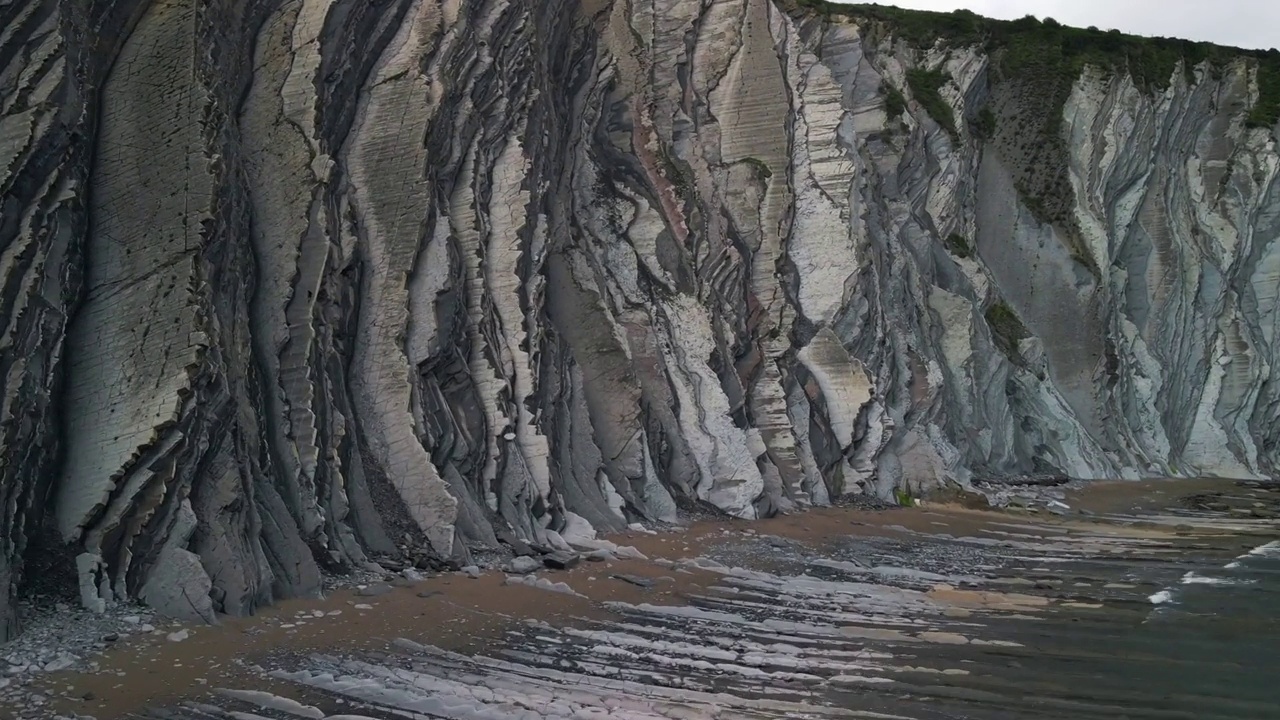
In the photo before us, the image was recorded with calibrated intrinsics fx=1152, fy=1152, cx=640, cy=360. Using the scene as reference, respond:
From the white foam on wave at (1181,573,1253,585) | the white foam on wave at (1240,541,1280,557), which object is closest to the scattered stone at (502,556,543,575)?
the white foam on wave at (1181,573,1253,585)

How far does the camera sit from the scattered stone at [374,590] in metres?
10.9

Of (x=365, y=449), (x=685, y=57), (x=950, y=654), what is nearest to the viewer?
(x=950, y=654)

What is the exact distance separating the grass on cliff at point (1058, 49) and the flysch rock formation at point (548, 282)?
0.46m

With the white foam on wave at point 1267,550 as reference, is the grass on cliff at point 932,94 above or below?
above

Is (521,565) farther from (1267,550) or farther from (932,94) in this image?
(932,94)

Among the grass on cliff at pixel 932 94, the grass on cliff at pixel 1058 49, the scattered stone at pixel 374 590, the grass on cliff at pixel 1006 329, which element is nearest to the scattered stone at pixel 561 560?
the scattered stone at pixel 374 590

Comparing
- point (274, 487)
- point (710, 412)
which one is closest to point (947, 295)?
point (710, 412)

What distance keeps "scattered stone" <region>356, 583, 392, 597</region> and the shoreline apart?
4cm

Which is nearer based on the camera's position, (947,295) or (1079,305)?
(947,295)

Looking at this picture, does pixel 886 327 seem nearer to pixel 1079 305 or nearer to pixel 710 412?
pixel 710 412

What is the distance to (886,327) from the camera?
25.2m

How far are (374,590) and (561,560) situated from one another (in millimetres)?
2730

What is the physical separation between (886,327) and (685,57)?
23.8 feet

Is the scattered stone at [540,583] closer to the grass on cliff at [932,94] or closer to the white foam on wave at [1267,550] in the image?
the white foam on wave at [1267,550]
